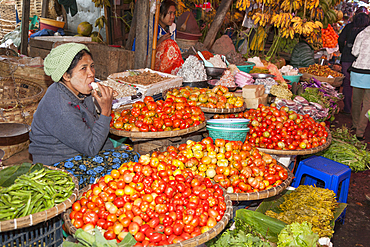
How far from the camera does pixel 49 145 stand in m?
2.60

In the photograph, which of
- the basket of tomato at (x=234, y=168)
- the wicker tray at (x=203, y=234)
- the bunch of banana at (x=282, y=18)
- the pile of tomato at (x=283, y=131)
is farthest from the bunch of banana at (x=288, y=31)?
the wicker tray at (x=203, y=234)

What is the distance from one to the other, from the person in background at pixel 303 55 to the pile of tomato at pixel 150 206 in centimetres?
736

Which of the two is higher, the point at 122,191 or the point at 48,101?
the point at 48,101

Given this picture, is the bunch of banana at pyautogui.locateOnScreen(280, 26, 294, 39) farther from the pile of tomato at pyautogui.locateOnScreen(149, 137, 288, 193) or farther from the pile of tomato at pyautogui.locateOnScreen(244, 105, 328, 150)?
the pile of tomato at pyautogui.locateOnScreen(149, 137, 288, 193)

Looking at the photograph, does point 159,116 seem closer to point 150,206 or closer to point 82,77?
point 82,77

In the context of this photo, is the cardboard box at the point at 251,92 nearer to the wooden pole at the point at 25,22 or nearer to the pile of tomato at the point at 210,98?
the pile of tomato at the point at 210,98

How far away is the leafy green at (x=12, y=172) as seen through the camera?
1927 mm

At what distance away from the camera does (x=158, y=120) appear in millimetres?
3025

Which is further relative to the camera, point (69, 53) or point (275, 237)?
point (69, 53)

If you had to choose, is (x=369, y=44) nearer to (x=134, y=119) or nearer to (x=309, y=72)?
(x=309, y=72)

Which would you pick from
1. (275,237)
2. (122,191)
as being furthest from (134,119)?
(275,237)

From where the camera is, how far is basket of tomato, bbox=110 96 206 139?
2.92 meters

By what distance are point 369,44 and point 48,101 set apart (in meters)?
6.00

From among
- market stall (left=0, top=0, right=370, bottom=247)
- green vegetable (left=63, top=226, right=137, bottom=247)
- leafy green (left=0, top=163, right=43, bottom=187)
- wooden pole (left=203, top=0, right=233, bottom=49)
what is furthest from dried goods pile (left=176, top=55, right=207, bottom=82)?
green vegetable (left=63, top=226, right=137, bottom=247)
